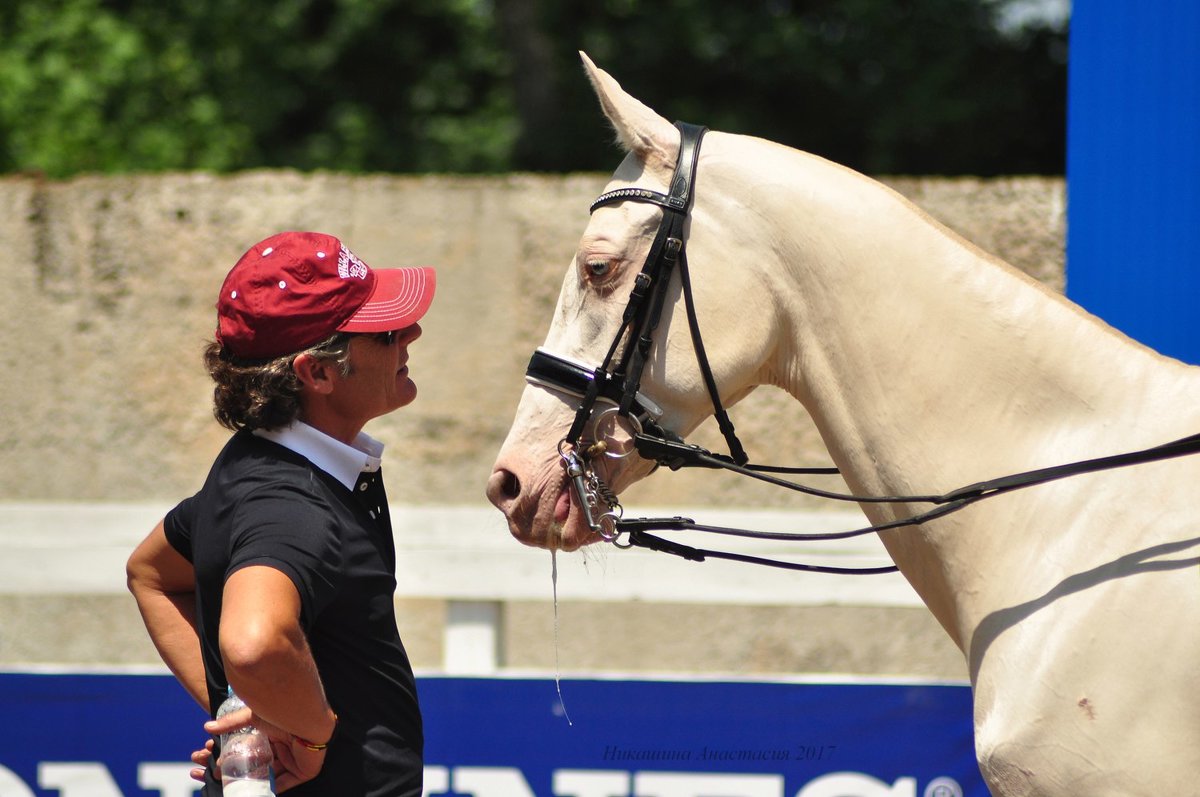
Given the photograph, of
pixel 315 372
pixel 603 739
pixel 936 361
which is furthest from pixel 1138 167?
pixel 315 372

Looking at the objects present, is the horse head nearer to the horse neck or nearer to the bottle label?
the horse neck

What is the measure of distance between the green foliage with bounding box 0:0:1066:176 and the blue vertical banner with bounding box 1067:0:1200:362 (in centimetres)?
474

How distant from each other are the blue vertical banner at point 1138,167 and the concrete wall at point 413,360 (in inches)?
57.7

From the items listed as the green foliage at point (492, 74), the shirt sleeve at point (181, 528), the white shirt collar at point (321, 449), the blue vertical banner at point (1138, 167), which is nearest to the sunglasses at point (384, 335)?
the white shirt collar at point (321, 449)

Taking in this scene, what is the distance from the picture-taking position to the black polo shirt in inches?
72.4

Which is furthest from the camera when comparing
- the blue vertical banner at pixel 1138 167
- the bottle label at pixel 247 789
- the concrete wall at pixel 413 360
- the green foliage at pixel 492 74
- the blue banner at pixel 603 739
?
the green foliage at pixel 492 74

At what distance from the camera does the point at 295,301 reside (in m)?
1.92

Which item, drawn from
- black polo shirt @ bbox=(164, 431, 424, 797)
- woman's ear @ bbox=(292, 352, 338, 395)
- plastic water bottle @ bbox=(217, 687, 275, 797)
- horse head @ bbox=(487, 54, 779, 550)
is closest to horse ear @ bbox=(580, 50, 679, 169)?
horse head @ bbox=(487, 54, 779, 550)

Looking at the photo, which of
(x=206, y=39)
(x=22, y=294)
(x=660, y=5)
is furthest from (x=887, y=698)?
(x=206, y=39)

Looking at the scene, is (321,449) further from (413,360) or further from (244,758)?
(413,360)

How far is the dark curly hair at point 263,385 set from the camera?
1.93m

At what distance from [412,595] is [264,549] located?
2.32m

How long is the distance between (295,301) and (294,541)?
41cm

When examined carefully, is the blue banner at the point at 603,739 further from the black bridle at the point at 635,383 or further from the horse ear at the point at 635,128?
the horse ear at the point at 635,128
